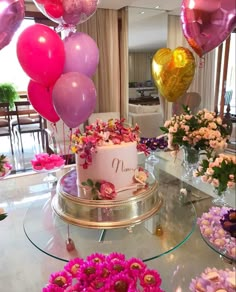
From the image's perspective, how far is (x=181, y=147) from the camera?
5.49ft

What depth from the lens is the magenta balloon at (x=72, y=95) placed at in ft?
4.21

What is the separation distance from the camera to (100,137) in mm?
1218

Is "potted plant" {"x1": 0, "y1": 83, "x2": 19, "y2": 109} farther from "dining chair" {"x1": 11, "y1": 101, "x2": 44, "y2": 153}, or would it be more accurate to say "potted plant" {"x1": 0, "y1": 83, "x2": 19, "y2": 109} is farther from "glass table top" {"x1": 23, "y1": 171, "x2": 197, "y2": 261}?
"glass table top" {"x1": 23, "y1": 171, "x2": 197, "y2": 261}

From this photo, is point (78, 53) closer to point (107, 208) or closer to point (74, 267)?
point (107, 208)

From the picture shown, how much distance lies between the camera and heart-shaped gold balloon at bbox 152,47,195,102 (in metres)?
2.14

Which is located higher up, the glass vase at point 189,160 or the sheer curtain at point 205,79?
the sheer curtain at point 205,79

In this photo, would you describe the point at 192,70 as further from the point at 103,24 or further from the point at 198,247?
the point at 103,24

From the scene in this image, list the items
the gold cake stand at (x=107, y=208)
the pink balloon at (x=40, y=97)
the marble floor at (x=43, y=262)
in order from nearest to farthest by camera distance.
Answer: the marble floor at (x=43, y=262) → the gold cake stand at (x=107, y=208) → the pink balloon at (x=40, y=97)

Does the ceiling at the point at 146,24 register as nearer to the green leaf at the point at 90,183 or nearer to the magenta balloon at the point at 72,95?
the magenta balloon at the point at 72,95

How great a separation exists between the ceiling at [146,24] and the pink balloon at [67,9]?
280cm

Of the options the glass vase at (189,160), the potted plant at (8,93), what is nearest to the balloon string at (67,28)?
the glass vase at (189,160)

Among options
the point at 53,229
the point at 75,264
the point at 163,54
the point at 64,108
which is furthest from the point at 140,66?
the point at 75,264

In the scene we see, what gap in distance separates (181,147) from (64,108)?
78 centimetres

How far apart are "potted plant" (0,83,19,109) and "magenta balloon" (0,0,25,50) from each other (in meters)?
3.59
